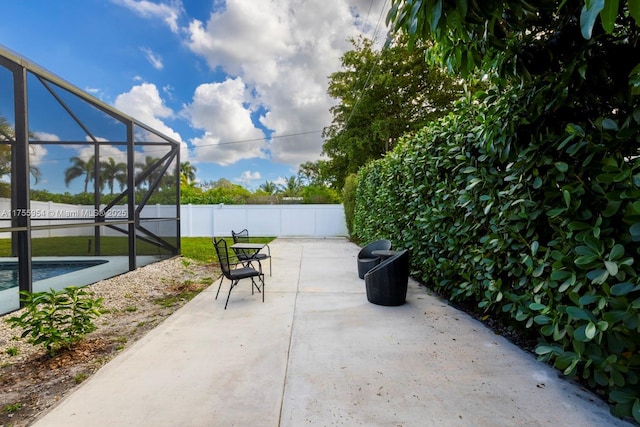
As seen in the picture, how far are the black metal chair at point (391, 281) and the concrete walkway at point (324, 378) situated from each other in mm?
271

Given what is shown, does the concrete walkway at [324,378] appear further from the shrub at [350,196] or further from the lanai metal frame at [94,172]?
the shrub at [350,196]

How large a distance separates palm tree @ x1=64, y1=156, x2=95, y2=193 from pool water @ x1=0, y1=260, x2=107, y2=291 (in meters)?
1.39

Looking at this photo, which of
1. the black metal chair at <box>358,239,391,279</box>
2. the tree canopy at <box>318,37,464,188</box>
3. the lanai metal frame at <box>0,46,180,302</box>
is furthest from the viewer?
the tree canopy at <box>318,37,464,188</box>

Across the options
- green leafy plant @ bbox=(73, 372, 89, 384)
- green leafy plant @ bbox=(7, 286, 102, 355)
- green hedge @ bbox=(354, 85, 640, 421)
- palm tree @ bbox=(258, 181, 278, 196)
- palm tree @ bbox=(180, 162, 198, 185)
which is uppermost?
palm tree @ bbox=(180, 162, 198, 185)

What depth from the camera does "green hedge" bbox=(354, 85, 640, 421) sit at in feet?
5.17

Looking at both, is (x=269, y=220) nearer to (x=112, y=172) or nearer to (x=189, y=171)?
(x=112, y=172)

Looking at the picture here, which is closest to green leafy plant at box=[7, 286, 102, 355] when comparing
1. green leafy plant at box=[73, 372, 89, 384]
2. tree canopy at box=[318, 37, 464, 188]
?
green leafy plant at box=[73, 372, 89, 384]

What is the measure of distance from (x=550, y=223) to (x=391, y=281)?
1.87 m

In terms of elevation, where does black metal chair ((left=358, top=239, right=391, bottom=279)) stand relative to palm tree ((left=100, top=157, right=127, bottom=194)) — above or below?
below

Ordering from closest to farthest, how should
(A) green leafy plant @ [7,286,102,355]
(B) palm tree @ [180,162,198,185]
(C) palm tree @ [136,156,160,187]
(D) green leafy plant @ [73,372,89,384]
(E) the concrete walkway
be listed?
1. (E) the concrete walkway
2. (D) green leafy plant @ [73,372,89,384]
3. (A) green leafy plant @ [7,286,102,355]
4. (C) palm tree @ [136,156,160,187]
5. (B) palm tree @ [180,162,198,185]

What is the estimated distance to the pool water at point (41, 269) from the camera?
3561 millimetres

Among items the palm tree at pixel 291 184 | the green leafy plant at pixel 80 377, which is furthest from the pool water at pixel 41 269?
the palm tree at pixel 291 184

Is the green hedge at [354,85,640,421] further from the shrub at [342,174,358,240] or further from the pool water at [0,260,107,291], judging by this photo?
the shrub at [342,174,358,240]

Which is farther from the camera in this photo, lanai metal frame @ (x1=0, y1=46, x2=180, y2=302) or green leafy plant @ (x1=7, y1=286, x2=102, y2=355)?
lanai metal frame @ (x1=0, y1=46, x2=180, y2=302)
